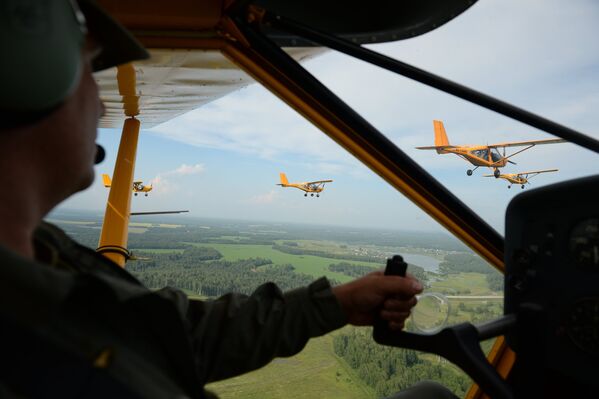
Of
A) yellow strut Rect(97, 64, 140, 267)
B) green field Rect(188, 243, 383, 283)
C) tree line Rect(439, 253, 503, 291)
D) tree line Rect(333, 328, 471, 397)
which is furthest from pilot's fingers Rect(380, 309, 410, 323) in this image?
yellow strut Rect(97, 64, 140, 267)

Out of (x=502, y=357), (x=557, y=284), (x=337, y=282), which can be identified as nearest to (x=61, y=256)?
(x=337, y=282)

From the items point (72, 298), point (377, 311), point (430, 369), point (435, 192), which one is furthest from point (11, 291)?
point (430, 369)

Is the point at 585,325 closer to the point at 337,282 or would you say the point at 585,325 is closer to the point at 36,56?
the point at 337,282

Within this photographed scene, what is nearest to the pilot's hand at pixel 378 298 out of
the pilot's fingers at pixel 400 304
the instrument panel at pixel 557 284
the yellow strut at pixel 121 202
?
the pilot's fingers at pixel 400 304

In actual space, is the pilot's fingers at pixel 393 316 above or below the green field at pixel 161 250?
above

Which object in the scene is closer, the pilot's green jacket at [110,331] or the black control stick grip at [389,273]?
the pilot's green jacket at [110,331]

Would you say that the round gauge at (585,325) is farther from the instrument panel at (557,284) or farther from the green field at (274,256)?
the green field at (274,256)

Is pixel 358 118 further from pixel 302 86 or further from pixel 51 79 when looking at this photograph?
pixel 51 79

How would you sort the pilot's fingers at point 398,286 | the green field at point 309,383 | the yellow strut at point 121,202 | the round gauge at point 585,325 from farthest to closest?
the yellow strut at point 121,202
the green field at point 309,383
the pilot's fingers at point 398,286
the round gauge at point 585,325
